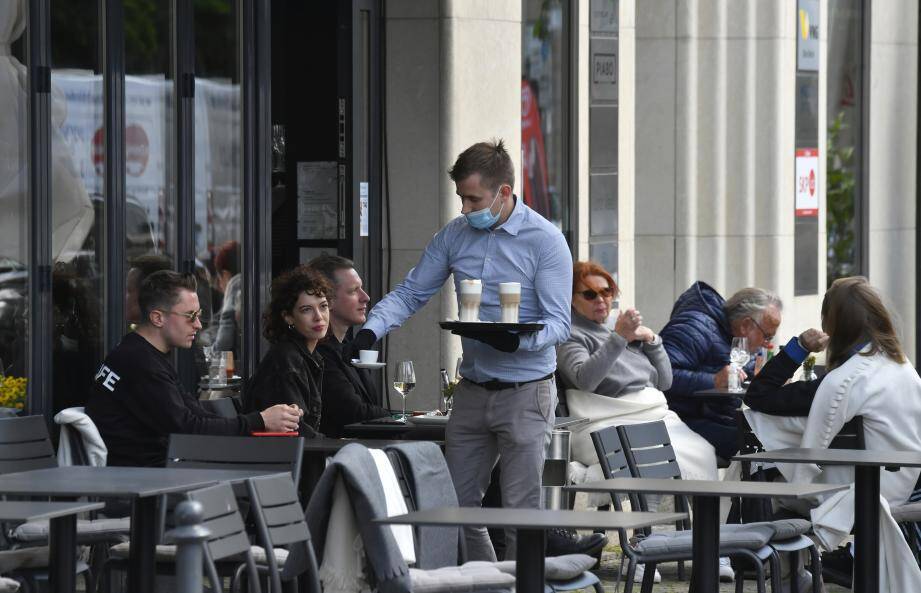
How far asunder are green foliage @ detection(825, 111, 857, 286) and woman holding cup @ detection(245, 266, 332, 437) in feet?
31.6

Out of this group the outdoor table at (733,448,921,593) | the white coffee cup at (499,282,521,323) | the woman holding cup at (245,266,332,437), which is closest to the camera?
the outdoor table at (733,448,921,593)

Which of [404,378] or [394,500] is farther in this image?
[404,378]

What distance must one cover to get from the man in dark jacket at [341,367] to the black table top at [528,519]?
9.72ft

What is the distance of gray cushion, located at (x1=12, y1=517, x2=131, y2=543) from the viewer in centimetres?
670

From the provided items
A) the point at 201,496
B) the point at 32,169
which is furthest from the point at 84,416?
the point at 201,496

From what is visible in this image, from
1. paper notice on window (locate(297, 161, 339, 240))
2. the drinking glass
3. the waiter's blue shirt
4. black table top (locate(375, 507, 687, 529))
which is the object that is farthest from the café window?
black table top (locate(375, 507, 687, 529))

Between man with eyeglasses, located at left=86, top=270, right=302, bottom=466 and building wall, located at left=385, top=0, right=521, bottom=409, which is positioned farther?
building wall, located at left=385, top=0, right=521, bottom=409

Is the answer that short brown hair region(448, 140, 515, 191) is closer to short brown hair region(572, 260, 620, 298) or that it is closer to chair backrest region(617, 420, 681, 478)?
chair backrest region(617, 420, 681, 478)

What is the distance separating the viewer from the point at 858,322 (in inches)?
305

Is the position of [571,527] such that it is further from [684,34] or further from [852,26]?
[852,26]

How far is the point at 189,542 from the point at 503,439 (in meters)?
3.06

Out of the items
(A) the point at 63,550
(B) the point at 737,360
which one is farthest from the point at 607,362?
(A) the point at 63,550

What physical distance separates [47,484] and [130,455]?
61.1 inches

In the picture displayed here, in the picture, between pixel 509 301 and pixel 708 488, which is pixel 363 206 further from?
pixel 708 488
